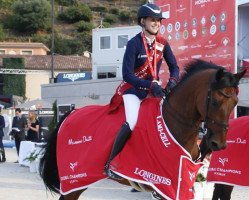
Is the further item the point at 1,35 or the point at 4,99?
the point at 1,35

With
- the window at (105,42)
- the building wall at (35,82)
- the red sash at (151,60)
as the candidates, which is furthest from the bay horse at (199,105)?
the building wall at (35,82)

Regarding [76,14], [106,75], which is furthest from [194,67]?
[76,14]

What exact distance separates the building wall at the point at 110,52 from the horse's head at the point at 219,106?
132 feet

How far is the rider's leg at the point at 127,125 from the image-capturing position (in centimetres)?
620

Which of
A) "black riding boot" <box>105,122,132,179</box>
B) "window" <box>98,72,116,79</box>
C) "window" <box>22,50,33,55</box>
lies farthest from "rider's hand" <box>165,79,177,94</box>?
"window" <box>22,50,33,55</box>

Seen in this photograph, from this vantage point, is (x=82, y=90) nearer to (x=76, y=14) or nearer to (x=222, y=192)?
(x=222, y=192)

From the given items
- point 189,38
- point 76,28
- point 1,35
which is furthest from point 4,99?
point 76,28

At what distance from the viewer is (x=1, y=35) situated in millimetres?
88812

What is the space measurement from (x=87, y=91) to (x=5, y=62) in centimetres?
2720

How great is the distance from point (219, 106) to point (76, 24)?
92310 mm

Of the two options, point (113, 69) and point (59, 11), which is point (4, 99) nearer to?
point (113, 69)

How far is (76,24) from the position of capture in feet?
317

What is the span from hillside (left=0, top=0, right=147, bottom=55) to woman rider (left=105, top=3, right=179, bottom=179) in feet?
249

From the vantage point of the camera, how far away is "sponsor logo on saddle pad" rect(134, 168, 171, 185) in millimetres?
5852
